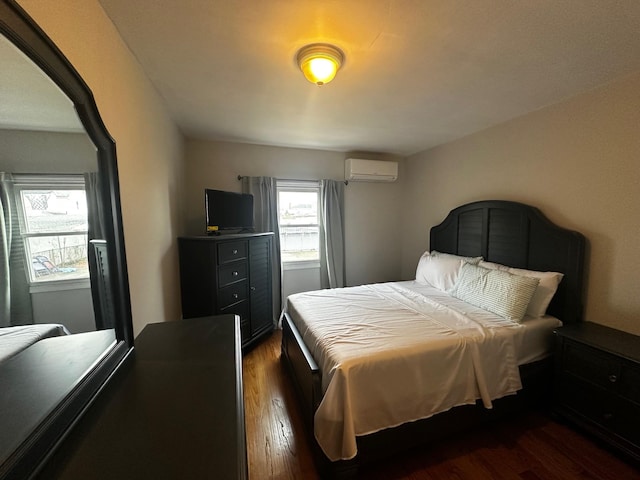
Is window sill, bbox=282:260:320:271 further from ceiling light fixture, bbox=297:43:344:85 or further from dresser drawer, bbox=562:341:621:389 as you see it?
dresser drawer, bbox=562:341:621:389

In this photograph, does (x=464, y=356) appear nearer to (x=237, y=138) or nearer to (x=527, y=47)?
(x=527, y=47)

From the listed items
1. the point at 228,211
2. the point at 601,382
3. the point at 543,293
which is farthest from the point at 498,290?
the point at 228,211

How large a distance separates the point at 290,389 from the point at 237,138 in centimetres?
275

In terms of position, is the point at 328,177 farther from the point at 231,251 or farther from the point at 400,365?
the point at 400,365

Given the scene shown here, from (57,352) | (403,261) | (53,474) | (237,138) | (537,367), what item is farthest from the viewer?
(403,261)

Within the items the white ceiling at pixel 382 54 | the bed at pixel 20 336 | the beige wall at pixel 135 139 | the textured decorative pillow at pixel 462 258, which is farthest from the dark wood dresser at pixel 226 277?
the textured decorative pillow at pixel 462 258

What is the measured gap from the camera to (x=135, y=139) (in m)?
1.53

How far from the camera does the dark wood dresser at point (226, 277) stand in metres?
2.35

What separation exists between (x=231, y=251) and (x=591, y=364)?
2.85 m

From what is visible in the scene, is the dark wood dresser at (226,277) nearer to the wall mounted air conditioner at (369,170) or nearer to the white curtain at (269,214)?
the white curtain at (269,214)

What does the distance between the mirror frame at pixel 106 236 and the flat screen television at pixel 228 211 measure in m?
1.57

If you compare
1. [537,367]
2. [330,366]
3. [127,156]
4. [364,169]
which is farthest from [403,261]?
[127,156]

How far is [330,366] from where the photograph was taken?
148 cm

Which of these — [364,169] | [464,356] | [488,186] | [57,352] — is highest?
[364,169]
